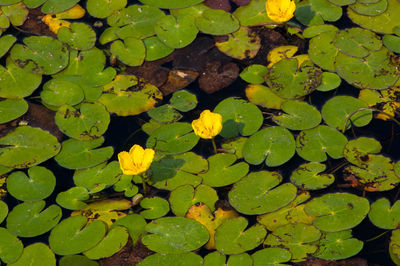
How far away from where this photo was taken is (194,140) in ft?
11.2

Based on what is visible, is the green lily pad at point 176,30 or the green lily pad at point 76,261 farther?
the green lily pad at point 176,30

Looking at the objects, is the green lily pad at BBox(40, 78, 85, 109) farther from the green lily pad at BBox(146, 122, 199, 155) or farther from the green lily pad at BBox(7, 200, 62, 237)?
the green lily pad at BBox(7, 200, 62, 237)

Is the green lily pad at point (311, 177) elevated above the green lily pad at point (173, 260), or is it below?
above

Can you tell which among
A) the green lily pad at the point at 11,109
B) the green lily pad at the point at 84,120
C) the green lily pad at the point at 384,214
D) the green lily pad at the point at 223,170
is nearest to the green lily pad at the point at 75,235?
the green lily pad at the point at 84,120

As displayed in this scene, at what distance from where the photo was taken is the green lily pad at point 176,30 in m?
3.98

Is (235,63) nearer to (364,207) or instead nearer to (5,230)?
(364,207)

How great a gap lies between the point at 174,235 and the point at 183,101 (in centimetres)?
109

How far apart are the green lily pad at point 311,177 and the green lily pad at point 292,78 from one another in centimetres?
60

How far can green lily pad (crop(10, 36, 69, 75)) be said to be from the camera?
3859 mm

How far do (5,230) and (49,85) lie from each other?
3.97ft

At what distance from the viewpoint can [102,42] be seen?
4.04 metres

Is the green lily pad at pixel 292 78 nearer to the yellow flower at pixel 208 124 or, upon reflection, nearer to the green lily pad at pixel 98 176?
the yellow flower at pixel 208 124

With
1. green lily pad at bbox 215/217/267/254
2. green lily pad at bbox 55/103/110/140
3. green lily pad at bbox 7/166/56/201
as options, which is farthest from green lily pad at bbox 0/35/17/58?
green lily pad at bbox 215/217/267/254

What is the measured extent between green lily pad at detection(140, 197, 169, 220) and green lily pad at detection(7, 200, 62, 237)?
1.84 ft
